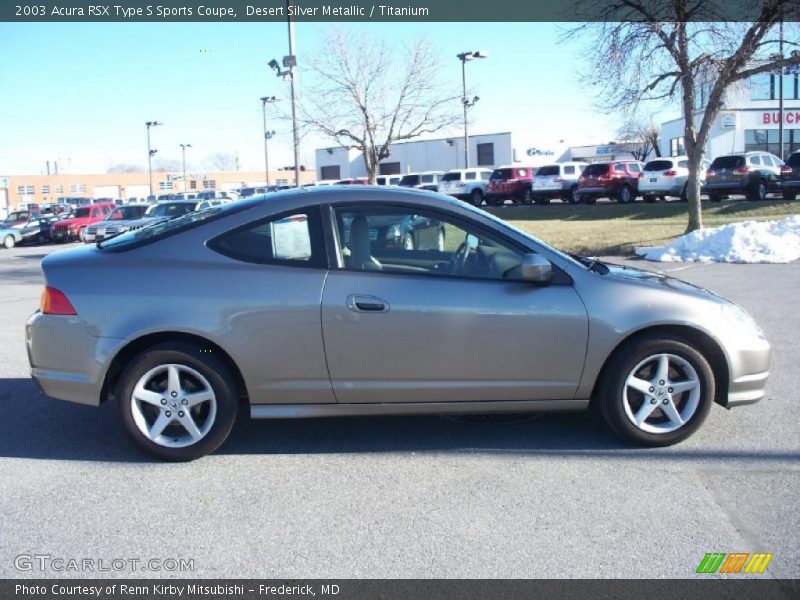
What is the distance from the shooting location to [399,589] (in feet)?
10.6

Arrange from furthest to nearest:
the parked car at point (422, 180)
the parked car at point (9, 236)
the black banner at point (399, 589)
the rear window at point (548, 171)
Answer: the parked car at point (422, 180)
the rear window at point (548, 171)
the parked car at point (9, 236)
the black banner at point (399, 589)

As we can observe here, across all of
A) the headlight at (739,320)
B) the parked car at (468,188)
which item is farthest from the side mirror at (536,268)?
the parked car at (468,188)

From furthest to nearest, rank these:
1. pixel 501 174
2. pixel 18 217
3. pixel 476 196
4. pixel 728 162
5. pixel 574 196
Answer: pixel 476 196, pixel 501 174, pixel 574 196, pixel 18 217, pixel 728 162

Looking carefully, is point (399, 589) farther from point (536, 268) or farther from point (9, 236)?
point (9, 236)

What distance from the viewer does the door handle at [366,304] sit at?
456 centimetres

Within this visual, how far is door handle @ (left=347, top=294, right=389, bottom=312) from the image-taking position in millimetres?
4559

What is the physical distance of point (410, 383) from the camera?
4.65 m

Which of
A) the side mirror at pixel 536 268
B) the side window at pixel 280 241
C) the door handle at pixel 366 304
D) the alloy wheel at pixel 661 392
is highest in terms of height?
the side window at pixel 280 241

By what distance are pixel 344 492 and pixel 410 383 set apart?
0.79 meters

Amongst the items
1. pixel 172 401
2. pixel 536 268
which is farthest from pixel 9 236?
pixel 536 268

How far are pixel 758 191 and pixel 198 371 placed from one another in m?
27.3

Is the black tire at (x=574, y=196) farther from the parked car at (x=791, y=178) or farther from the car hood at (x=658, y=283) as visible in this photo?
the car hood at (x=658, y=283)

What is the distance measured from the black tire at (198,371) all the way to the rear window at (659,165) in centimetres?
2873

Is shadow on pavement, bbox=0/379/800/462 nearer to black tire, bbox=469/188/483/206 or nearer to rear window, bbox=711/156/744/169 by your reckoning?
rear window, bbox=711/156/744/169
